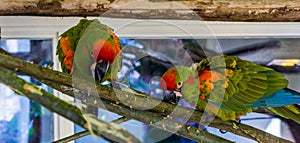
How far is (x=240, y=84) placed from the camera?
93cm

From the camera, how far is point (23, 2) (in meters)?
0.93

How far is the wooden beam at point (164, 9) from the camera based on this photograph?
95 cm

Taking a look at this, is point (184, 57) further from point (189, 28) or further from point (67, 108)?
point (67, 108)

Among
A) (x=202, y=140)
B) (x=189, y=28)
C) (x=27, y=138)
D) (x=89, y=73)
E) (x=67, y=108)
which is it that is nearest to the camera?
(x=67, y=108)

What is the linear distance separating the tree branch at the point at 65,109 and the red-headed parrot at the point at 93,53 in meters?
0.38

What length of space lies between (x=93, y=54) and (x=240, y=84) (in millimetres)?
373

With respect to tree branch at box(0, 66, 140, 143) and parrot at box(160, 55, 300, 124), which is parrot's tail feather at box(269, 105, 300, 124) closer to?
parrot at box(160, 55, 300, 124)

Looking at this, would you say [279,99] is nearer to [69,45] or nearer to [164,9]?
[164,9]

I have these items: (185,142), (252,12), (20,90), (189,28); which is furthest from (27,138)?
(20,90)

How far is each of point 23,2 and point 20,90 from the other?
0.64 metres

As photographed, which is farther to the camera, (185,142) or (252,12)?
(185,142)

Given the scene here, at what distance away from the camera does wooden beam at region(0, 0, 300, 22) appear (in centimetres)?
95

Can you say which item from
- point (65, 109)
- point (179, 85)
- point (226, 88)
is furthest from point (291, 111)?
point (65, 109)

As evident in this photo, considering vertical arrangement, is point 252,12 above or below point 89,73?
above
